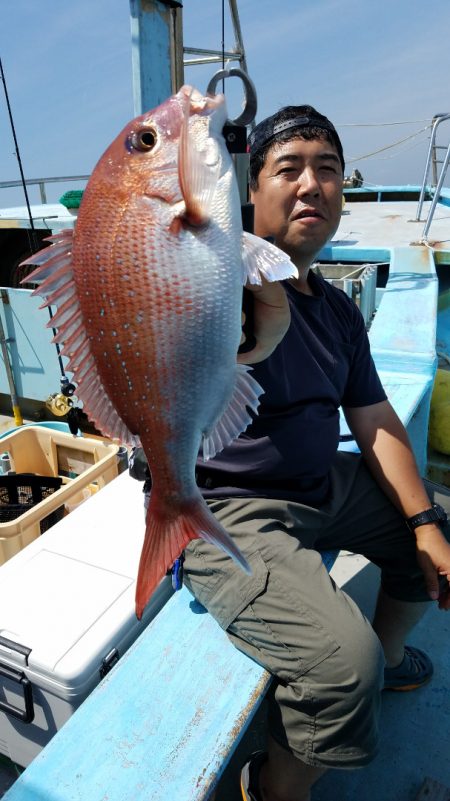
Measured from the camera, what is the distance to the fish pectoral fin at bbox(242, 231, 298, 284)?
107cm

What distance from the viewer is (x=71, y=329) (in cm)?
118

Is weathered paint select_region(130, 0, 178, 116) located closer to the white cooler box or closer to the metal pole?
the white cooler box

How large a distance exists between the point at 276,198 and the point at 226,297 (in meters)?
0.92

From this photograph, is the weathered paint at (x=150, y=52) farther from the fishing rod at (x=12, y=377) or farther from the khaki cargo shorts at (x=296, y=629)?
the khaki cargo shorts at (x=296, y=629)

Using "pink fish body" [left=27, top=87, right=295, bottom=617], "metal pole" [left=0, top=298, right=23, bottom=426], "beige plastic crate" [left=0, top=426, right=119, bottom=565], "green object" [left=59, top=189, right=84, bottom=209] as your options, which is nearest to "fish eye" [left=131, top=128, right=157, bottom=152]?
"pink fish body" [left=27, top=87, right=295, bottom=617]

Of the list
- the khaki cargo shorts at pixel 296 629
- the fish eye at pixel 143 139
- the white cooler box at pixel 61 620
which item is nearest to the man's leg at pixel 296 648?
the khaki cargo shorts at pixel 296 629

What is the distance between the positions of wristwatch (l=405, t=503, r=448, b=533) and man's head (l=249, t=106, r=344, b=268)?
43.7 inches

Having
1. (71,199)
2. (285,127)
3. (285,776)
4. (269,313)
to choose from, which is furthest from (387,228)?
(285,776)

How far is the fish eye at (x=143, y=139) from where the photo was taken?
1131 millimetres

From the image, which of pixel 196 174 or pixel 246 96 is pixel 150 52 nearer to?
pixel 246 96

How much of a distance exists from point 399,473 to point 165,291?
145cm

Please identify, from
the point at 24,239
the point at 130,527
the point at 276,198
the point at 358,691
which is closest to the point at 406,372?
the point at 276,198

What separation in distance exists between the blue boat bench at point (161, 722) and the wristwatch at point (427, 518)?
0.93m

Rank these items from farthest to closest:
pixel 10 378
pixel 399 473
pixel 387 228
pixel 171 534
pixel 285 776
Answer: pixel 387 228
pixel 10 378
pixel 399 473
pixel 285 776
pixel 171 534
